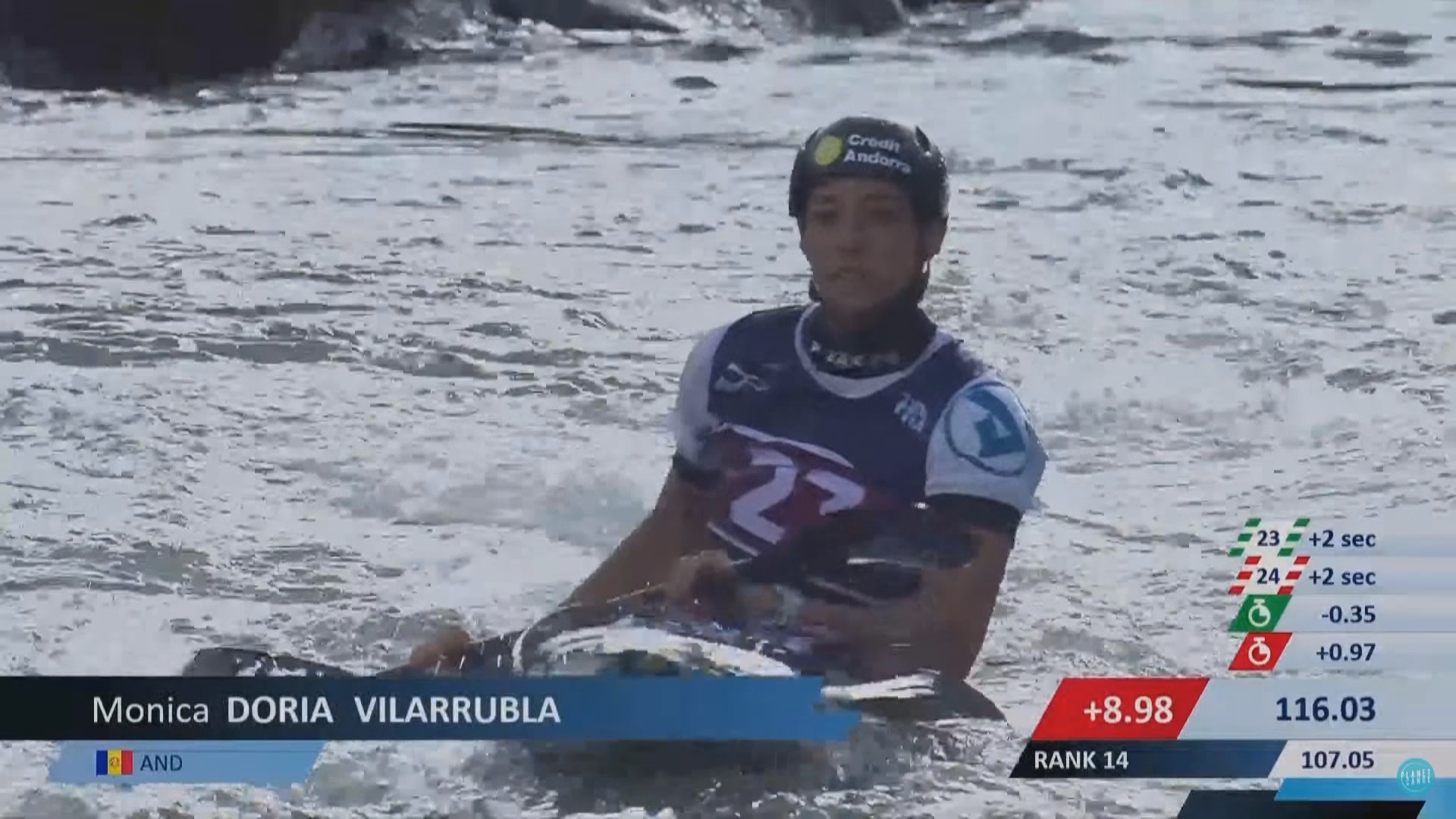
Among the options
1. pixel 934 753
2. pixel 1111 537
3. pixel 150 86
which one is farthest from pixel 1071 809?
pixel 150 86

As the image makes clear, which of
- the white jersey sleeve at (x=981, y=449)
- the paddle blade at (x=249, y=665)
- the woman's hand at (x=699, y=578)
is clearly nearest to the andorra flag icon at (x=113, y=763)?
the paddle blade at (x=249, y=665)

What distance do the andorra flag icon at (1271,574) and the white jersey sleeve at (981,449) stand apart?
328 mm

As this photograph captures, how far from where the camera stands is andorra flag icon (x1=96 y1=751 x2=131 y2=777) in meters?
2.55

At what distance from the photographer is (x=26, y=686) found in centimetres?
256

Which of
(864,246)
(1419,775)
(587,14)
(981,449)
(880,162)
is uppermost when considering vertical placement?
(587,14)

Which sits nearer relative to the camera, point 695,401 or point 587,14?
point 695,401

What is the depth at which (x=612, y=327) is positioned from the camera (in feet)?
9.16

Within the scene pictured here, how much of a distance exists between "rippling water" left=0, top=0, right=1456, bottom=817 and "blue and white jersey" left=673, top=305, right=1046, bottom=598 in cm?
10

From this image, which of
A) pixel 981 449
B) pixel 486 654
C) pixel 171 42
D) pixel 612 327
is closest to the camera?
pixel 981 449

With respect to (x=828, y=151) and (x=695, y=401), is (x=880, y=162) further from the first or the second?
(x=695, y=401)
